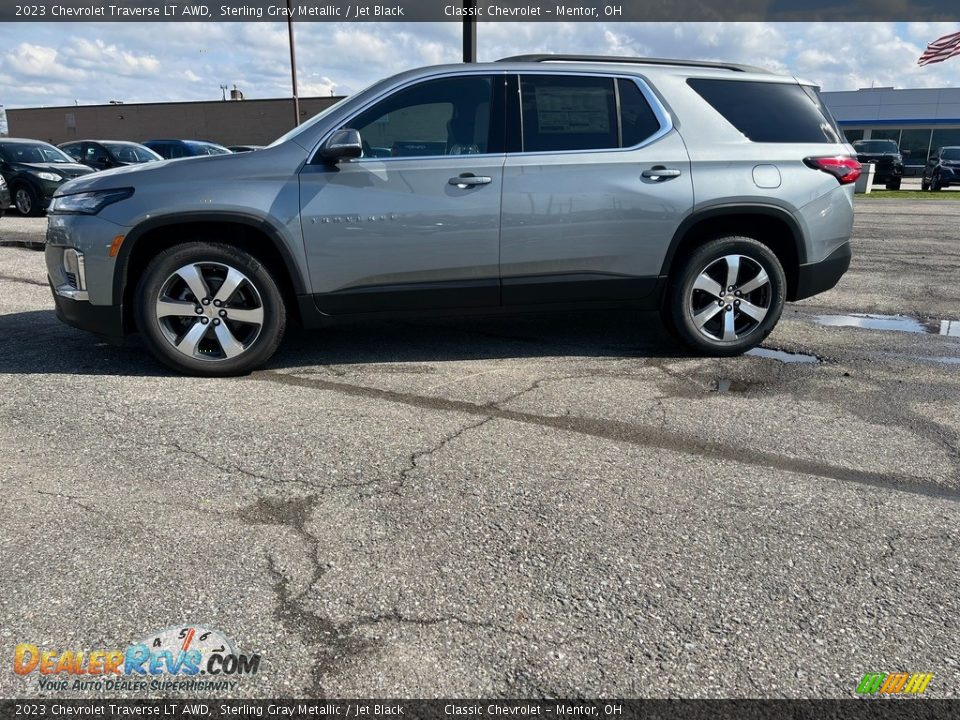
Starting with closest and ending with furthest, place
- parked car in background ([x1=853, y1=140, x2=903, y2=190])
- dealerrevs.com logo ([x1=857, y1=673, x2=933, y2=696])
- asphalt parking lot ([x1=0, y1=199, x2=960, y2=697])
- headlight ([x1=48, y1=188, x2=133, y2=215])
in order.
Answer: dealerrevs.com logo ([x1=857, y1=673, x2=933, y2=696]) → asphalt parking lot ([x1=0, y1=199, x2=960, y2=697]) → headlight ([x1=48, y1=188, x2=133, y2=215]) → parked car in background ([x1=853, y1=140, x2=903, y2=190])

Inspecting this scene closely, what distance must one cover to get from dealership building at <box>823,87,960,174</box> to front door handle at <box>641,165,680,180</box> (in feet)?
162

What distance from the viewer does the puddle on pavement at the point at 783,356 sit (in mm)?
5113

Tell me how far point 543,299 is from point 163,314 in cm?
235

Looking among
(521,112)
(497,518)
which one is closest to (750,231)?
(521,112)

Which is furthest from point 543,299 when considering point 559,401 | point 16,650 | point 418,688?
point 16,650

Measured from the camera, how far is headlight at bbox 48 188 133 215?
171 inches

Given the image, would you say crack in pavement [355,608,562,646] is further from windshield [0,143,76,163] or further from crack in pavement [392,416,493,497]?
windshield [0,143,76,163]

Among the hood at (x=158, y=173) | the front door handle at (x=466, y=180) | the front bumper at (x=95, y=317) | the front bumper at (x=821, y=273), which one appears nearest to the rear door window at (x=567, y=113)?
the front door handle at (x=466, y=180)

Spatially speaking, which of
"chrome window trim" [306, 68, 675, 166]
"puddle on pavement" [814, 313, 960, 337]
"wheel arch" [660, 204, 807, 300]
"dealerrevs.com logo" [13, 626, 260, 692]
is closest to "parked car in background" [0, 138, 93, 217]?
"chrome window trim" [306, 68, 675, 166]

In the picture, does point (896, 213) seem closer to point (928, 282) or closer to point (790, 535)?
point (928, 282)

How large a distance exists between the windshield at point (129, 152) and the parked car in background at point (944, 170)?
25798 millimetres

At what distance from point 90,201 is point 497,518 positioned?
323 centimetres

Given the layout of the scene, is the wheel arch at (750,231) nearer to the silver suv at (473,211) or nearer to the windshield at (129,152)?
the silver suv at (473,211)

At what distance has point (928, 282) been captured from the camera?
7.89 m
